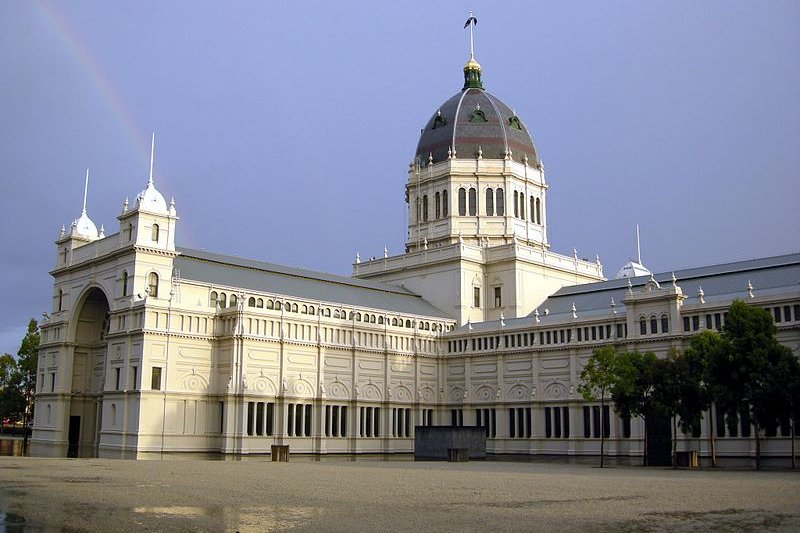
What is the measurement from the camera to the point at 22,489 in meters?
34.8

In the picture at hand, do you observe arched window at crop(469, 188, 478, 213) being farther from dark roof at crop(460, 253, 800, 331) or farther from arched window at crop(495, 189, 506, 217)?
dark roof at crop(460, 253, 800, 331)

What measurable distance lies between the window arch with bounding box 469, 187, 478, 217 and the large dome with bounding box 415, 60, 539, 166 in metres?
5.11

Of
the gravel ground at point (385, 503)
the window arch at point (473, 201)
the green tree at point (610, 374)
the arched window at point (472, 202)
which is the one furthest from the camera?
the arched window at point (472, 202)

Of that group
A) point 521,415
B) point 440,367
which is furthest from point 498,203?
point 521,415

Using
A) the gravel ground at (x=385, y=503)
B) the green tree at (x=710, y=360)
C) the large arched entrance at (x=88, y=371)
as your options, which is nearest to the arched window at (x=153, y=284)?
the large arched entrance at (x=88, y=371)

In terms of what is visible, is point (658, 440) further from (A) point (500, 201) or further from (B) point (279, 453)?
(A) point (500, 201)

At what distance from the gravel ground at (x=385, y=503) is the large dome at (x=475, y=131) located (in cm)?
7141

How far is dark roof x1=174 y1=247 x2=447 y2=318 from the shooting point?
87312 mm

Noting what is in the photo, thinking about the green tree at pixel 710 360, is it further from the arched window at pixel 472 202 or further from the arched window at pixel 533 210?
the arched window at pixel 533 210

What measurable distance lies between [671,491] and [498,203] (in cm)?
7621

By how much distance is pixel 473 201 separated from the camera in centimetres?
11150

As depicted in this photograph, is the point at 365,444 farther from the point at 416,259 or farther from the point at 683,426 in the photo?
the point at 683,426

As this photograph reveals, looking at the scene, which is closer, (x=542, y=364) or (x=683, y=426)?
(x=683, y=426)

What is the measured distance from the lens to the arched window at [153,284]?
3206 inches
